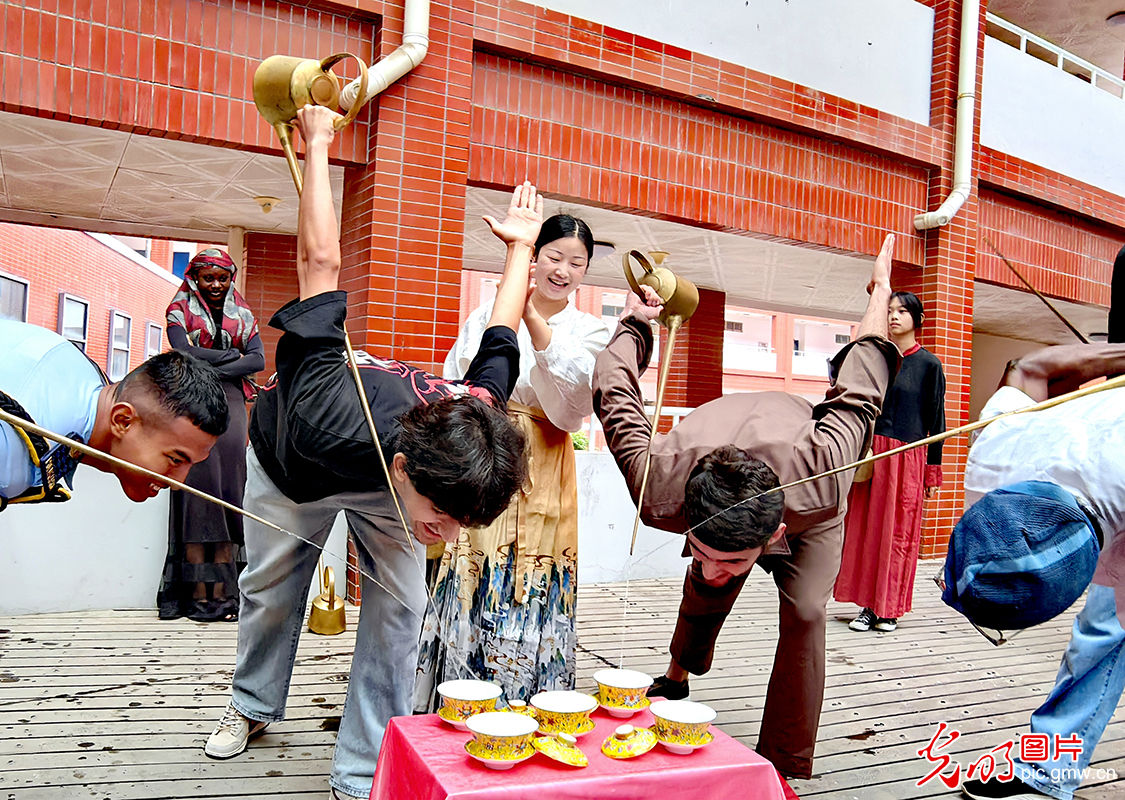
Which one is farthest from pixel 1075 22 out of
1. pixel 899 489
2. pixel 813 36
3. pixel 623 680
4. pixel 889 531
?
pixel 623 680

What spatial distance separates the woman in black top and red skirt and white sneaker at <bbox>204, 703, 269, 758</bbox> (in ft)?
8.09

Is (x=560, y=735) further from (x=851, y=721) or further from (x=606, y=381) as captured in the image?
(x=851, y=721)

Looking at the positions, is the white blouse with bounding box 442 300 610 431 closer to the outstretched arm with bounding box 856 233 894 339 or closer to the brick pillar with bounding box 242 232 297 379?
the outstretched arm with bounding box 856 233 894 339

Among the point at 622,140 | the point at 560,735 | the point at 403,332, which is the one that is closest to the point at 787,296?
the point at 622,140

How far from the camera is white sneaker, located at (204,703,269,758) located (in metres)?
1.99

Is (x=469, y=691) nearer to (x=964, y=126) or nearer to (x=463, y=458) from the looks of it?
(x=463, y=458)

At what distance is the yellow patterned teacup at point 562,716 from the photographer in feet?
4.26

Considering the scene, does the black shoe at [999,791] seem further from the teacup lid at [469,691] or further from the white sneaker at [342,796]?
the white sneaker at [342,796]

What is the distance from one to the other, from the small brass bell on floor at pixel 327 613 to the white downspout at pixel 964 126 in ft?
13.5

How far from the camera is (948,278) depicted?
16.9 feet

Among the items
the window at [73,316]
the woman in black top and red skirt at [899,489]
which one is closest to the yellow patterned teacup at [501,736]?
the woman in black top and red skirt at [899,489]

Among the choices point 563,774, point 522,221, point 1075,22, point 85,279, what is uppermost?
point 1075,22

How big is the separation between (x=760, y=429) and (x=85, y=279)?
41.1 ft

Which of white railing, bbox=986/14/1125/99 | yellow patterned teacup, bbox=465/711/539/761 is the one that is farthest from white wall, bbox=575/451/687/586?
white railing, bbox=986/14/1125/99
